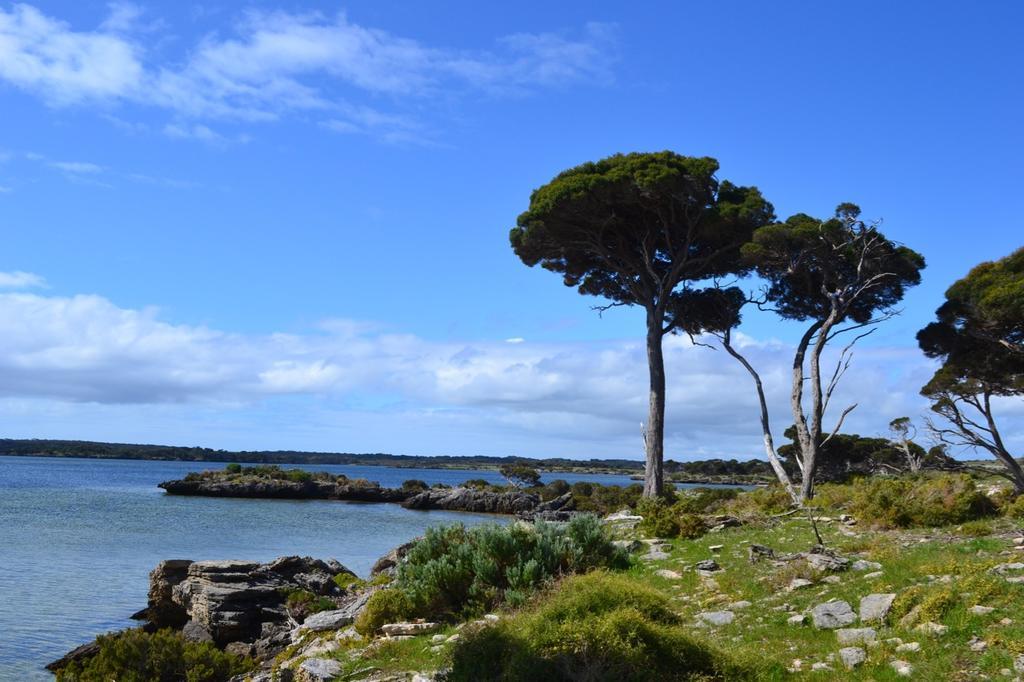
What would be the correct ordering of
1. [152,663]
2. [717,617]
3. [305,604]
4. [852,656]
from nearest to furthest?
[852,656], [717,617], [152,663], [305,604]

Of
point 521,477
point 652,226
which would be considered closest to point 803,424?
point 652,226

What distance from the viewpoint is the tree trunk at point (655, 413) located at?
2730 cm

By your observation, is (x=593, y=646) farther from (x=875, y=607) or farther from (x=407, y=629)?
(x=407, y=629)

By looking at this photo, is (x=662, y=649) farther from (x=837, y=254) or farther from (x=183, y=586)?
(x=837, y=254)

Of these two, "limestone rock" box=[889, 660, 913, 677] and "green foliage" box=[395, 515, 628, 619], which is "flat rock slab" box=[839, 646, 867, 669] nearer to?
"limestone rock" box=[889, 660, 913, 677]

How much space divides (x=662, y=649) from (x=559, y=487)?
63.2 metres

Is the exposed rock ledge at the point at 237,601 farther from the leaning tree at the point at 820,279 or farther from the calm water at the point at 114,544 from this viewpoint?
the leaning tree at the point at 820,279

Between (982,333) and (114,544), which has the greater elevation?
(982,333)

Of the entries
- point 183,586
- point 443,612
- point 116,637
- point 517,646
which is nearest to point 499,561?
point 443,612

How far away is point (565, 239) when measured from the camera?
2916 centimetres

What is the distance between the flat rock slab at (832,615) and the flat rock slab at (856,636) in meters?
0.27

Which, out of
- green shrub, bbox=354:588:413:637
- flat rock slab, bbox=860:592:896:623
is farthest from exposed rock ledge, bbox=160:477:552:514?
flat rock slab, bbox=860:592:896:623

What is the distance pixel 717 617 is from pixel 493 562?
4003 mm

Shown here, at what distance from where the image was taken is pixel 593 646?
340 inches
